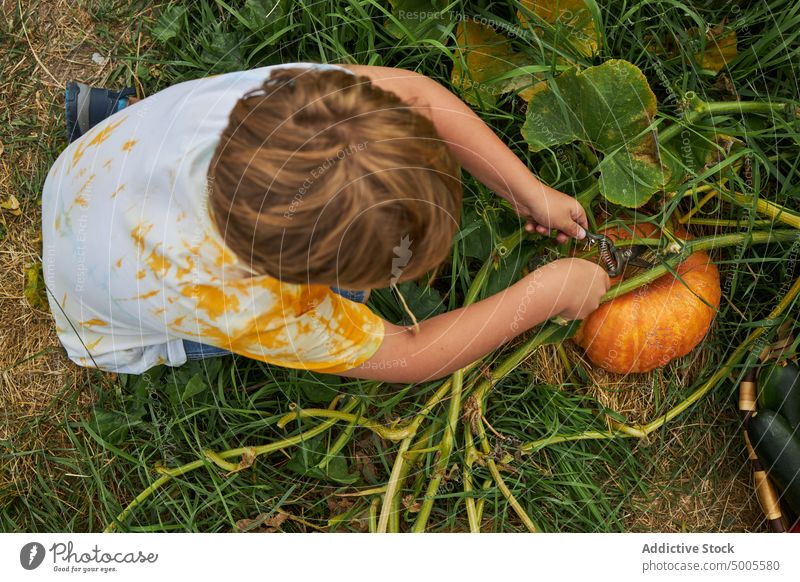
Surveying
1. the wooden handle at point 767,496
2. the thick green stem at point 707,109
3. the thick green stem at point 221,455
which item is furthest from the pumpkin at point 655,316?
the thick green stem at point 221,455

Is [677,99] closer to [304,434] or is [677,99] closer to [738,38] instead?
[738,38]

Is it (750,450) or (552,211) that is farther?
(750,450)

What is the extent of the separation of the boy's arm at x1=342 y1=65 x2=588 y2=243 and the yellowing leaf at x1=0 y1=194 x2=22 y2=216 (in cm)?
59

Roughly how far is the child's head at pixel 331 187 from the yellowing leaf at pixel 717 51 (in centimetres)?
48

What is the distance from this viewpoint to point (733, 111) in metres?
0.94

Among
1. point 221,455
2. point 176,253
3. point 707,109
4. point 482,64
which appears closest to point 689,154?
point 707,109

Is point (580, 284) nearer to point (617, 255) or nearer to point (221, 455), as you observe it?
point (617, 255)

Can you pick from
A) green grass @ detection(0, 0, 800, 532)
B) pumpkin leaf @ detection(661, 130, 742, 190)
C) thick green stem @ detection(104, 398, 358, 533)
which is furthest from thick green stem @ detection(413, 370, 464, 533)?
pumpkin leaf @ detection(661, 130, 742, 190)

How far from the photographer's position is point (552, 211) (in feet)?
2.82

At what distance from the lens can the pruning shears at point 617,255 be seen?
2.90 ft

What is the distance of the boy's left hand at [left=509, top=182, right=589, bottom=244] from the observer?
0.86 metres

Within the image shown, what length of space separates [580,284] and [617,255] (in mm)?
74

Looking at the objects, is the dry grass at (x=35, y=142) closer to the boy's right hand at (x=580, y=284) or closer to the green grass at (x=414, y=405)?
the green grass at (x=414, y=405)

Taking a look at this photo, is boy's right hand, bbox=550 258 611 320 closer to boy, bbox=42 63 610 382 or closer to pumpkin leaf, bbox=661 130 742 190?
boy, bbox=42 63 610 382
